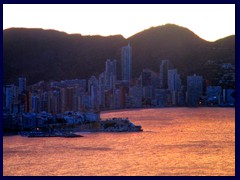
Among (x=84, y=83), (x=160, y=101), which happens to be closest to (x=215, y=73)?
(x=160, y=101)

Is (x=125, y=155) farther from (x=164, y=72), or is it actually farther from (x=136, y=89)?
(x=164, y=72)

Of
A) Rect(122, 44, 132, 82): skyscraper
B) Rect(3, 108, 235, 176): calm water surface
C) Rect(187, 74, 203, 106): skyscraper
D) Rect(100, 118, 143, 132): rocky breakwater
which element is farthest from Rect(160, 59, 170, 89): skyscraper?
Rect(3, 108, 235, 176): calm water surface

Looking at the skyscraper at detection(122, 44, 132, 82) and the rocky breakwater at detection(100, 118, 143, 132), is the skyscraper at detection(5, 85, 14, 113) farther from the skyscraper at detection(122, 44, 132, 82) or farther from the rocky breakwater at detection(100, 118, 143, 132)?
the skyscraper at detection(122, 44, 132, 82)

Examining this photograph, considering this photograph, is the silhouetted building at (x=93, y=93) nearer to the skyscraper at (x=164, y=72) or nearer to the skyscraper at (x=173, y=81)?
the skyscraper at (x=173, y=81)

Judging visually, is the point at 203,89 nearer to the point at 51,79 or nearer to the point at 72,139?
the point at 51,79

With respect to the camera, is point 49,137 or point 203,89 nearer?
point 49,137
